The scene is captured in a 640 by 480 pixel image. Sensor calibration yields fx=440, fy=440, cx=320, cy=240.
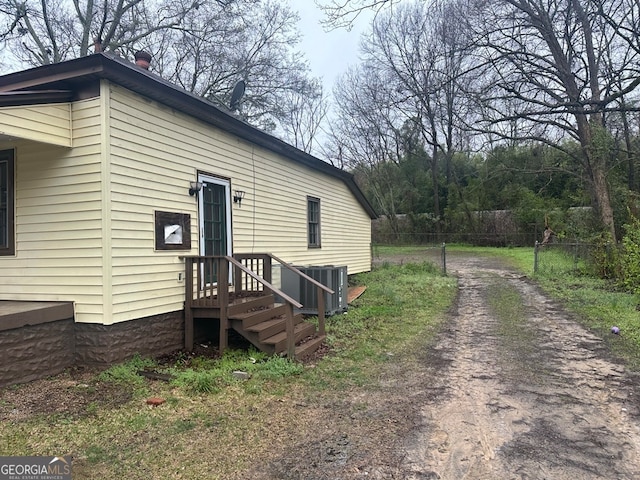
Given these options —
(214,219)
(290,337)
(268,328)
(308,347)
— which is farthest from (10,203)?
(308,347)

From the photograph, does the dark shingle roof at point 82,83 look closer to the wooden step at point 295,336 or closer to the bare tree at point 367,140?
the wooden step at point 295,336

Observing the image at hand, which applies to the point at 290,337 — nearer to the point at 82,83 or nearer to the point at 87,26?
the point at 82,83

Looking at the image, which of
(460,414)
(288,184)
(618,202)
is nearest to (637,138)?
(618,202)

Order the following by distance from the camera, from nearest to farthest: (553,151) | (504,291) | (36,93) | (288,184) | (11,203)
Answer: (36,93) → (11,203) → (288,184) → (504,291) → (553,151)

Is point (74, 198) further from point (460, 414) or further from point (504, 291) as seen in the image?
point (504, 291)

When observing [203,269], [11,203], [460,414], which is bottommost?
[460,414]

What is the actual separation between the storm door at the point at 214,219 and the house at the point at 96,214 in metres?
0.07

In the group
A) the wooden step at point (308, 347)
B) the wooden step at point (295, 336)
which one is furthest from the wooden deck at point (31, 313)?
the wooden step at point (308, 347)

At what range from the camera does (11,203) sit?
18.0ft

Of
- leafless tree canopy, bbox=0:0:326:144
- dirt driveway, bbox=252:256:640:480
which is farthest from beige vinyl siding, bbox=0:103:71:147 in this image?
leafless tree canopy, bbox=0:0:326:144

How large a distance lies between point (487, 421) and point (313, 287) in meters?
4.84

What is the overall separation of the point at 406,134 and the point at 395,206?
18.8 ft

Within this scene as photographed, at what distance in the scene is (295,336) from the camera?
19.1 ft

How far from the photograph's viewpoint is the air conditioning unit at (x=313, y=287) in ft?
27.1
